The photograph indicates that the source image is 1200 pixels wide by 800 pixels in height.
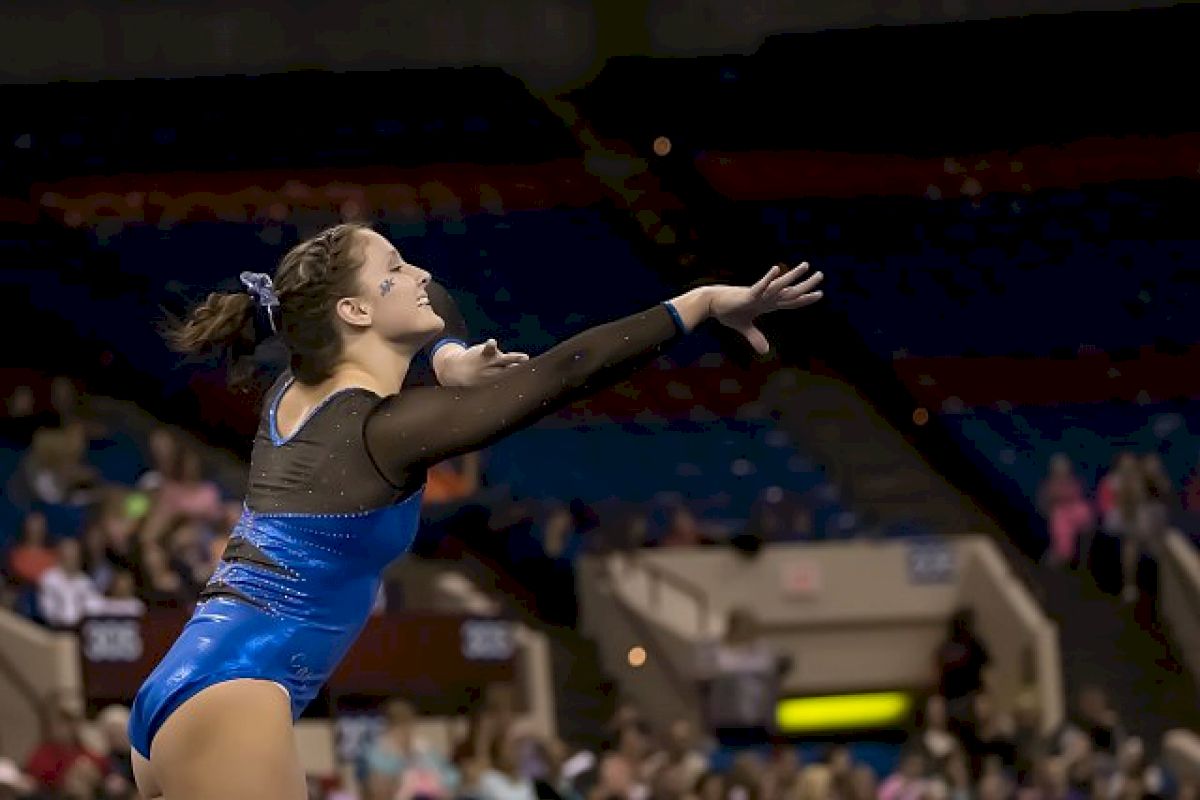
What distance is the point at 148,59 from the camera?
13680 millimetres

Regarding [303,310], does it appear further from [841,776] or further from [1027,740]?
[1027,740]

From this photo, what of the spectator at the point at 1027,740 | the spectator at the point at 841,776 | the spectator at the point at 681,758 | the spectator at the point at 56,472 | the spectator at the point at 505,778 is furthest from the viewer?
the spectator at the point at 56,472

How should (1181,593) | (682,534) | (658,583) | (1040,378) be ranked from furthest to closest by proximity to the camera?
(1040,378)
(682,534)
(658,583)
(1181,593)

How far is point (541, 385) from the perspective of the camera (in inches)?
155

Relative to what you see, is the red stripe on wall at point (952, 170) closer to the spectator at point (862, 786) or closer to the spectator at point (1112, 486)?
the spectator at point (1112, 486)

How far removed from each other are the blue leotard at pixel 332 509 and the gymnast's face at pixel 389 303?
0.52 ft

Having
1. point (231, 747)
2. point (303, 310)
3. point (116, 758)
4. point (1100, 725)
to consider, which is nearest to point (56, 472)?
point (116, 758)

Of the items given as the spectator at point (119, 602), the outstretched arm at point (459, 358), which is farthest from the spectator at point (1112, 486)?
the outstretched arm at point (459, 358)

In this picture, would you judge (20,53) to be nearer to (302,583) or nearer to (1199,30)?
(1199,30)

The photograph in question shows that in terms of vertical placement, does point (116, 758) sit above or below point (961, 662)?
above

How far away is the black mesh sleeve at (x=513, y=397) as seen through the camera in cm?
392

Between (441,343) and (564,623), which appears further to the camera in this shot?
(564,623)

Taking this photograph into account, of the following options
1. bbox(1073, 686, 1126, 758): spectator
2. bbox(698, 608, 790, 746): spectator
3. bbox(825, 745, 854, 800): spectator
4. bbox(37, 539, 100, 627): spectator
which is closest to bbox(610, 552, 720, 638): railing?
bbox(698, 608, 790, 746): spectator

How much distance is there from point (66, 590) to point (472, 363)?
7.31 metres
